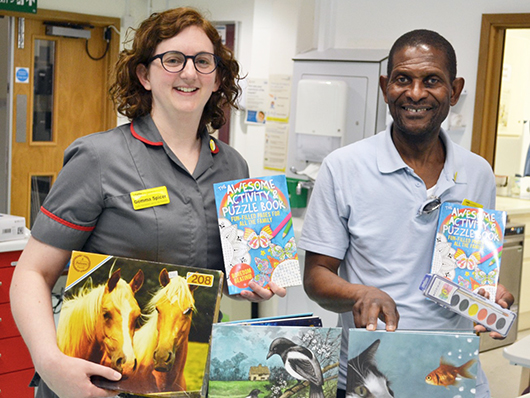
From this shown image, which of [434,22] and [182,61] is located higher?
[434,22]

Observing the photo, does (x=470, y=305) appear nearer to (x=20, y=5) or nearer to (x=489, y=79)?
(x=489, y=79)

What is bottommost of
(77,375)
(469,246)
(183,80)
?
(77,375)

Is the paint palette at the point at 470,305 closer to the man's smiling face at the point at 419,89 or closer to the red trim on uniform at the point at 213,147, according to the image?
the man's smiling face at the point at 419,89

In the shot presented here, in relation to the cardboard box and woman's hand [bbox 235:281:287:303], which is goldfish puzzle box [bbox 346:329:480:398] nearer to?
woman's hand [bbox 235:281:287:303]

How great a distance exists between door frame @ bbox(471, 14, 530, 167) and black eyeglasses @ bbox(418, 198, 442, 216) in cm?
328

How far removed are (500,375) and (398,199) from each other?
345cm

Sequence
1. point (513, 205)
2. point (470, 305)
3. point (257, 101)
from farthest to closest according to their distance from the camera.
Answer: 1. point (257, 101)
2. point (513, 205)
3. point (470, 305)

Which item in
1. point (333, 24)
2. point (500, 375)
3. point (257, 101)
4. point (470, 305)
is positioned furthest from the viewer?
point (257, 101)

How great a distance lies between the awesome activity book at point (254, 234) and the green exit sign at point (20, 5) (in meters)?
4.66

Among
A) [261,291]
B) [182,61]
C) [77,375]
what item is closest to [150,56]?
[182,61]

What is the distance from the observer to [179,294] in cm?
122

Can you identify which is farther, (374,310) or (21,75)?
(21,75)

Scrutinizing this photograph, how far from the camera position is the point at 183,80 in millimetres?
1390

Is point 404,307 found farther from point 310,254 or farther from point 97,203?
point 97,203
